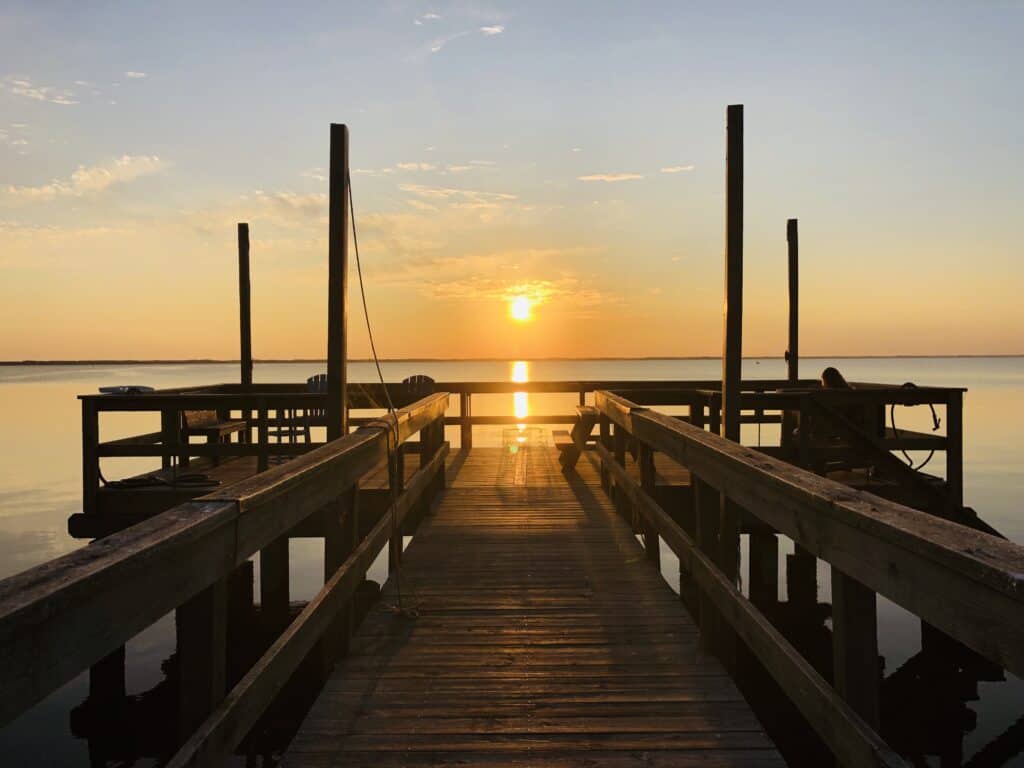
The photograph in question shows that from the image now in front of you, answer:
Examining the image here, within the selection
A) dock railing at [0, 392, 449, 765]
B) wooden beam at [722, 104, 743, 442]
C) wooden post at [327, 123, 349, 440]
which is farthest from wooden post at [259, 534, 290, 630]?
wooden beam at [722, 104, 743, 442]

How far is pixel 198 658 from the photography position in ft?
6.83

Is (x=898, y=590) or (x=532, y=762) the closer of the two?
(x=898, y=590)

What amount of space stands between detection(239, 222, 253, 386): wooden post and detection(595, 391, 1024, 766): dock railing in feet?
32.4

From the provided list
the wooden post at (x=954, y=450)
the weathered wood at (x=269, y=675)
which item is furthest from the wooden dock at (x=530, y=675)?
the wooden post at (x=954, y=450)

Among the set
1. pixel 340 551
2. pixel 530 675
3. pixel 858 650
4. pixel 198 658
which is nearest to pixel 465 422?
pixel 340 551

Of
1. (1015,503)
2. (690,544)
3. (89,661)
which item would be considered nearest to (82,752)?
(690,544)

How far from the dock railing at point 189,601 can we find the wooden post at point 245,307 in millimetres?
9092

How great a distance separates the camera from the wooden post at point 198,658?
6.79 ft

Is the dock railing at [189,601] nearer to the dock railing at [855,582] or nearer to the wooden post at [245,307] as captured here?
the dock railing at [855,582]

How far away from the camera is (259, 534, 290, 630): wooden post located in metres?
7.55

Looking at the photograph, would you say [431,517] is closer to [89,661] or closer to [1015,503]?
[89,661]

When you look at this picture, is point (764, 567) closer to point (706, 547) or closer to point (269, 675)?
point (706, 547)

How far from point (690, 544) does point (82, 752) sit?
17.8 feet

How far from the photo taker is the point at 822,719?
89.4 inches
